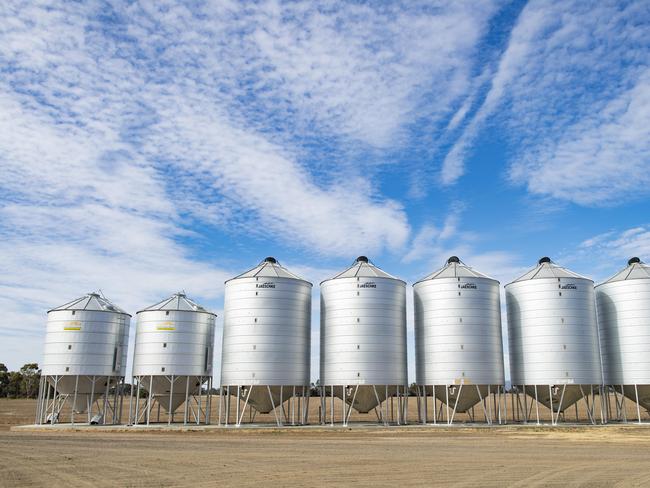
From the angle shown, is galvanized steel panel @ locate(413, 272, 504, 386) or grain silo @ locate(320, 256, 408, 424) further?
galvanized steel panel @ locate(413, 272, 504, 386)

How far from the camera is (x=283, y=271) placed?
45.3 metres

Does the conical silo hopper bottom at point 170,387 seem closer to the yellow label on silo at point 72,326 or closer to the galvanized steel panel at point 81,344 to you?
the galvanized steel panel at point 81,344

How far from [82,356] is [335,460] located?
2905cm

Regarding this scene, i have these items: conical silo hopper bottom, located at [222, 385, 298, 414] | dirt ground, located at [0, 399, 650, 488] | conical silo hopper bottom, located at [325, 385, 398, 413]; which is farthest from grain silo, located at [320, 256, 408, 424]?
dirt ground, located at [0, 399, 650, 488]

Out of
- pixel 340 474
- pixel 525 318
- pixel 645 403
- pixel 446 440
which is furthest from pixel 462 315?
pixel 340 474

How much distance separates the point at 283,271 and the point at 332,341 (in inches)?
275

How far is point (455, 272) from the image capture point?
146 ft

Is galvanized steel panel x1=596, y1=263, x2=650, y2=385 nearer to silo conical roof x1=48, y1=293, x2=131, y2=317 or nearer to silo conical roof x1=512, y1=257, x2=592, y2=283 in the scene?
silo conical roof x1=512, y1=257, x2=592, y2=283

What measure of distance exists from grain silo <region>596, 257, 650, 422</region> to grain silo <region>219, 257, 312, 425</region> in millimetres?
24919

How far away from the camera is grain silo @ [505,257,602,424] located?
42156 millimetres

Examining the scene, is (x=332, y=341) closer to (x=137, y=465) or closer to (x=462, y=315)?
(x=462, y=315)

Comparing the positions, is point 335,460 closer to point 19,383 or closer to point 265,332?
point 265,332

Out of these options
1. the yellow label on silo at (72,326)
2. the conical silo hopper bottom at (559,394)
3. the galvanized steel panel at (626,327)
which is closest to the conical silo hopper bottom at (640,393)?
the galvanized steel panel at (626,327)

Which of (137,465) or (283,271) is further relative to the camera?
(283,271)
